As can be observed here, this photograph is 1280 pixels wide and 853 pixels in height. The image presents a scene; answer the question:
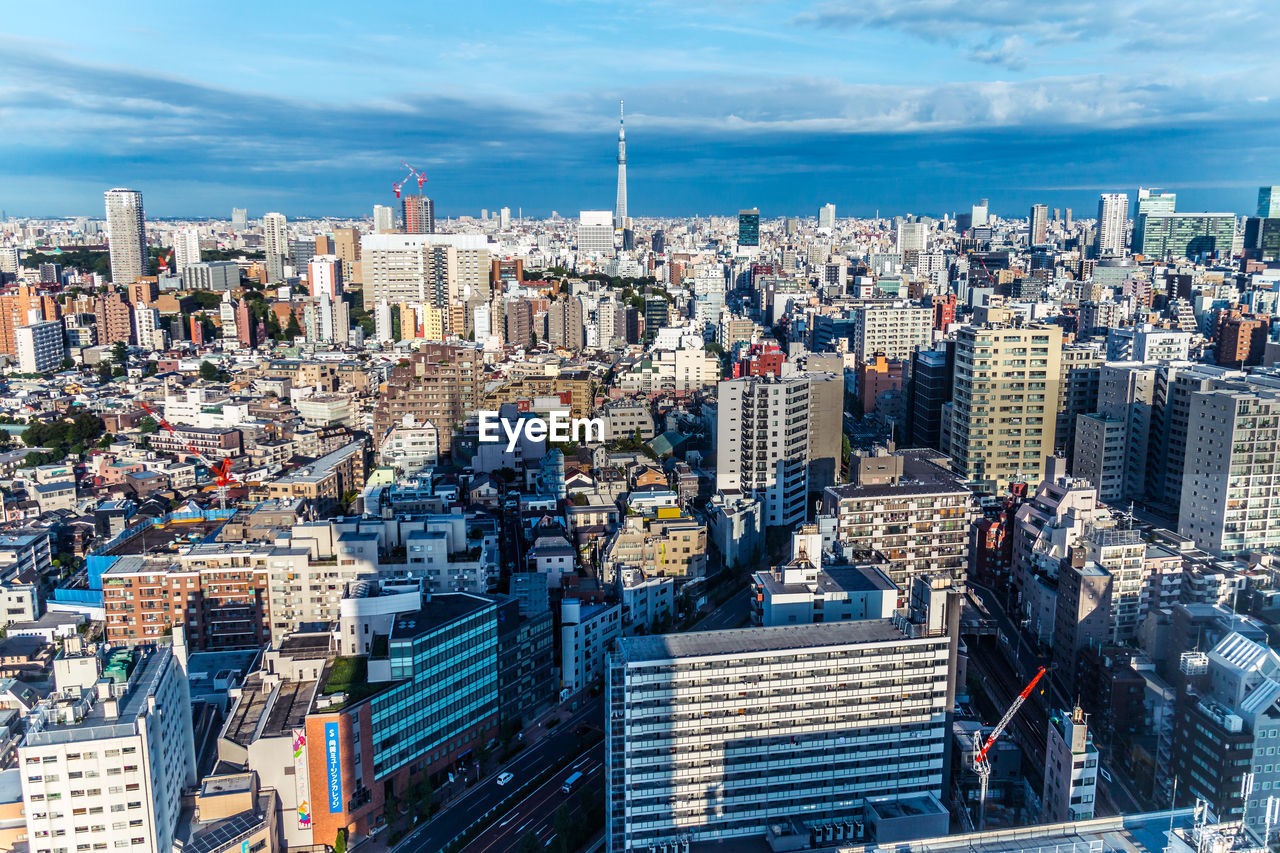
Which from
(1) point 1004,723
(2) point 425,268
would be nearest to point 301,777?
(1) point 1004,723

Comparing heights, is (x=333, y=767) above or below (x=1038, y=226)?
below

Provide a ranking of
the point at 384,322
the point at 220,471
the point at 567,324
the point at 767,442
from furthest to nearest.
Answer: the point at 384,322 < the point at 567,324 < the point at 220,471 < the point at 767,442

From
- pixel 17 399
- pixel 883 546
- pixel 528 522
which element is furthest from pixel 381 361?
pixel 883 546

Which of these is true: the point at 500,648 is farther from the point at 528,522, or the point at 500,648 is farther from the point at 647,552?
the point at 528,522

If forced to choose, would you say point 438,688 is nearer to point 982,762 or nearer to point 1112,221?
point 982,762

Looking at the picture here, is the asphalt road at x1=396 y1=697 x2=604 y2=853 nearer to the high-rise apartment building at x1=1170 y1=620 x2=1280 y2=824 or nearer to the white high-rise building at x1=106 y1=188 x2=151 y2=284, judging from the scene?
the high-rise apartment building at x1=1170 y1=620 x2=1280 y2=824

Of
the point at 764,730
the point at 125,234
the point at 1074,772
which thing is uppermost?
the point at 125,234

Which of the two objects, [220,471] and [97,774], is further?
[220,471]
